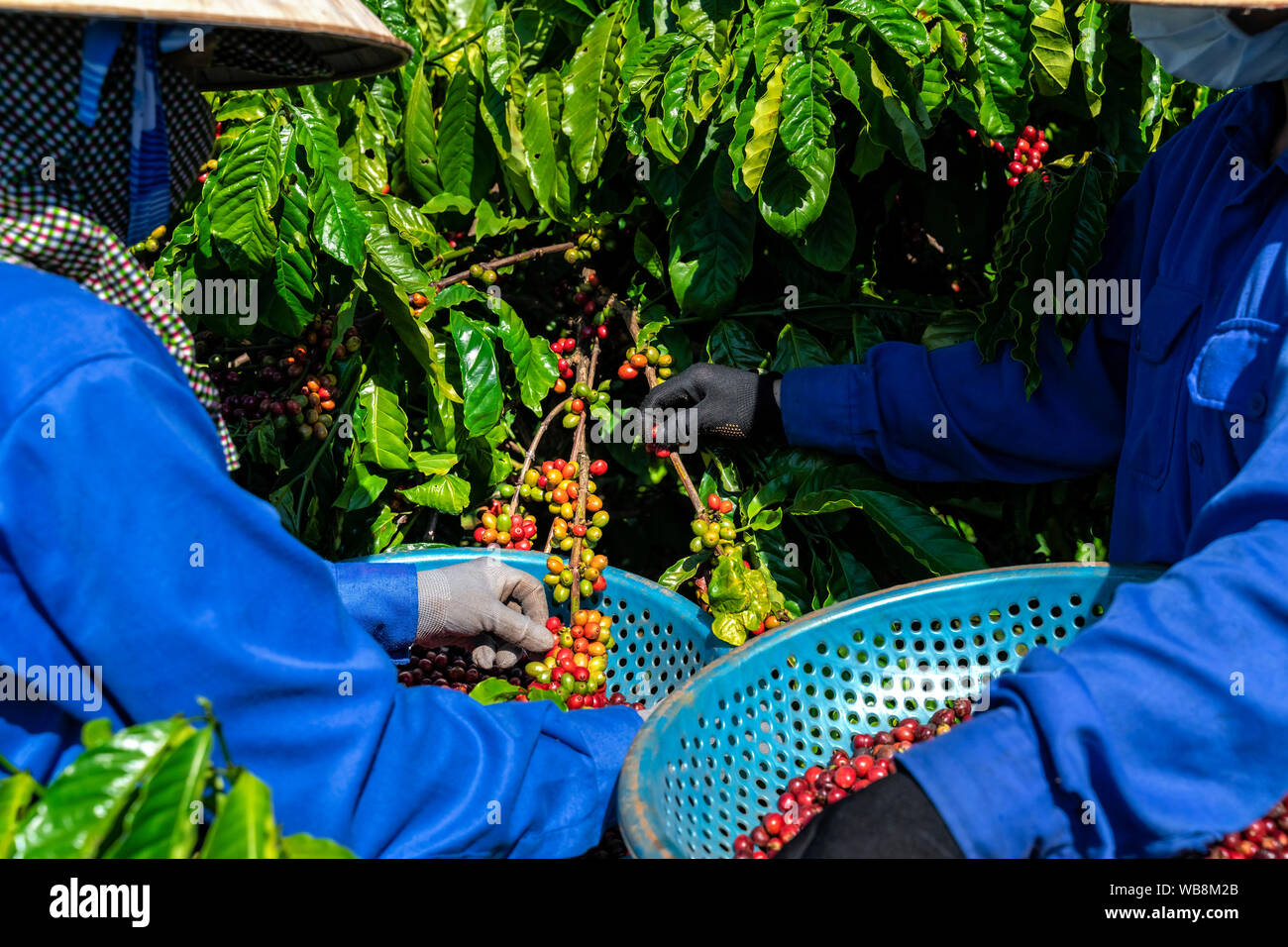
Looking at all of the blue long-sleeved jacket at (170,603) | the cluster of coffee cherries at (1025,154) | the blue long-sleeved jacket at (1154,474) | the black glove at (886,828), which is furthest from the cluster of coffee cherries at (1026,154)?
the blue long-sleeved jacket at (170,603)

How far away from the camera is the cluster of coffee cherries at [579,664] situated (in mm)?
2086

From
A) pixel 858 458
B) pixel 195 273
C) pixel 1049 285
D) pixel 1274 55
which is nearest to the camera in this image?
pixel 1274 55

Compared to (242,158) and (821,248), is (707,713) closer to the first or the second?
(821,248)

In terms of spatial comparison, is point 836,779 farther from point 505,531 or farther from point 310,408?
point 310,408

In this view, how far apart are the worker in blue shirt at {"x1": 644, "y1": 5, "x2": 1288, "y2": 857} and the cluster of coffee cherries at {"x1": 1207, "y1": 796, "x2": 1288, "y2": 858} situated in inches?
13.0

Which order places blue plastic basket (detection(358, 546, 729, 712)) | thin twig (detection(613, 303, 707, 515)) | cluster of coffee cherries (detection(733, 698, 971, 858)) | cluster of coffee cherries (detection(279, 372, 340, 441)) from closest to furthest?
cluster of coffee cherries (detection(733, 698, 971, 858)) < blue plastic basket (detection(358, 546, 729, 712)) < thin twig (detection(613, 303, 707, 515)) < cluster of coffee cherries (detection(279, 372, 340, 441))

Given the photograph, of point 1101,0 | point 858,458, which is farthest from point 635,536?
point 1101,0

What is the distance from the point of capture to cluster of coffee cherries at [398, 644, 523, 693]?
2156mm

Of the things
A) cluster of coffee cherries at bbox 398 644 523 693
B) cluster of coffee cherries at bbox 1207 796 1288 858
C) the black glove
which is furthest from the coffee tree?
the black glove

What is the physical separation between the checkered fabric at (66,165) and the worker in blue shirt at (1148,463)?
0.97 m

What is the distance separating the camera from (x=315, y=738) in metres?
1.23

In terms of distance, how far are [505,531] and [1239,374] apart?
1.46m

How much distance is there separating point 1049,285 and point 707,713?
93 centimetres

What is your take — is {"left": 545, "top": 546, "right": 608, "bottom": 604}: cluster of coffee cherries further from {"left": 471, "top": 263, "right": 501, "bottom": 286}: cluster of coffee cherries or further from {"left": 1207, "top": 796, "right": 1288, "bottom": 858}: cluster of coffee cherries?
{"left": 1207, "top": 796, "right": 1288, "bottom": 858}: cluster of coffee cherries
